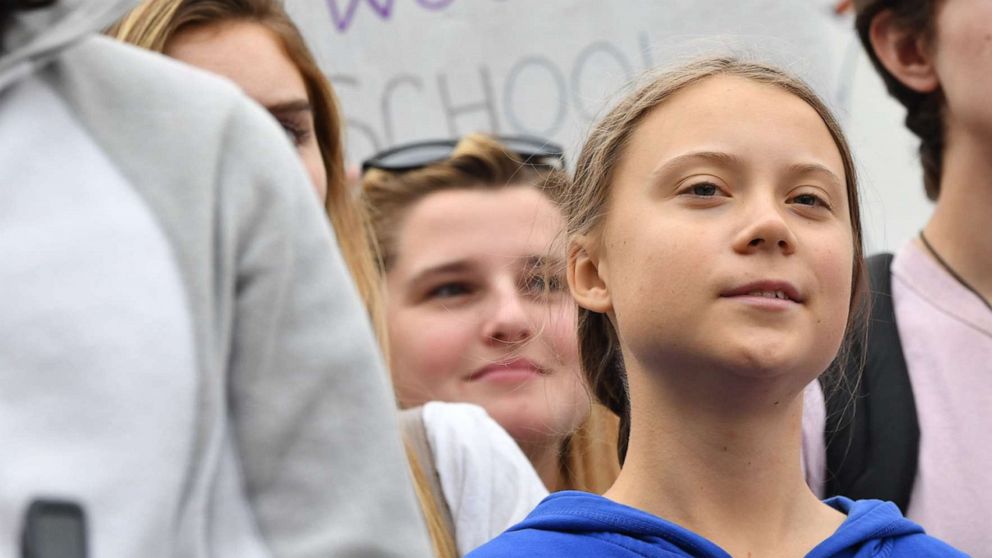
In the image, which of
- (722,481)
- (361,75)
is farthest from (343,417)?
(361,75)

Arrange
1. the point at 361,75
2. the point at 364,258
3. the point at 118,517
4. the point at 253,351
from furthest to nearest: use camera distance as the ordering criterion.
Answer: the point at 361,75 < the point at 364,258 < the point at 253,351 < the point at 118,517

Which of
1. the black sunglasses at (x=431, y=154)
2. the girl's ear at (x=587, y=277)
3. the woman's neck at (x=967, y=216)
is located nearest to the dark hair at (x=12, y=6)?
the girl's ear at (x=587, y=277)

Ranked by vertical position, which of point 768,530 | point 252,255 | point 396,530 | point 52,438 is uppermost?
point 252,255

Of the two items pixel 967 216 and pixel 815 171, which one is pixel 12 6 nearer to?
pixel 815 171

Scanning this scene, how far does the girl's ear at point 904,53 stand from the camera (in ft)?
8.85

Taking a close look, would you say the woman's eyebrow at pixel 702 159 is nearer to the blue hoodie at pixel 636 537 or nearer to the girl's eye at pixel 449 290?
the blue hoodie at pixel 636 537

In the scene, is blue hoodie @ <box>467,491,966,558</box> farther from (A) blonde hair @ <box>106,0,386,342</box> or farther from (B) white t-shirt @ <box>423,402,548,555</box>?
(A) blonde hair @ <box>106,0,386,342</box>

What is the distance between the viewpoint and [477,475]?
2584mm

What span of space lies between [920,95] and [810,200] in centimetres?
89

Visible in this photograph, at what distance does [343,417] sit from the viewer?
4.33 feet

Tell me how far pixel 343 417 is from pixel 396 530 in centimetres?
10

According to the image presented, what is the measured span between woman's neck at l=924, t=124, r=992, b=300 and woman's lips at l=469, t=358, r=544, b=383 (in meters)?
0.77

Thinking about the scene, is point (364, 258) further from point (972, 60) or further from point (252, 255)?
point (252, 255)

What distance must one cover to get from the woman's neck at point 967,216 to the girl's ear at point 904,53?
11 cm
